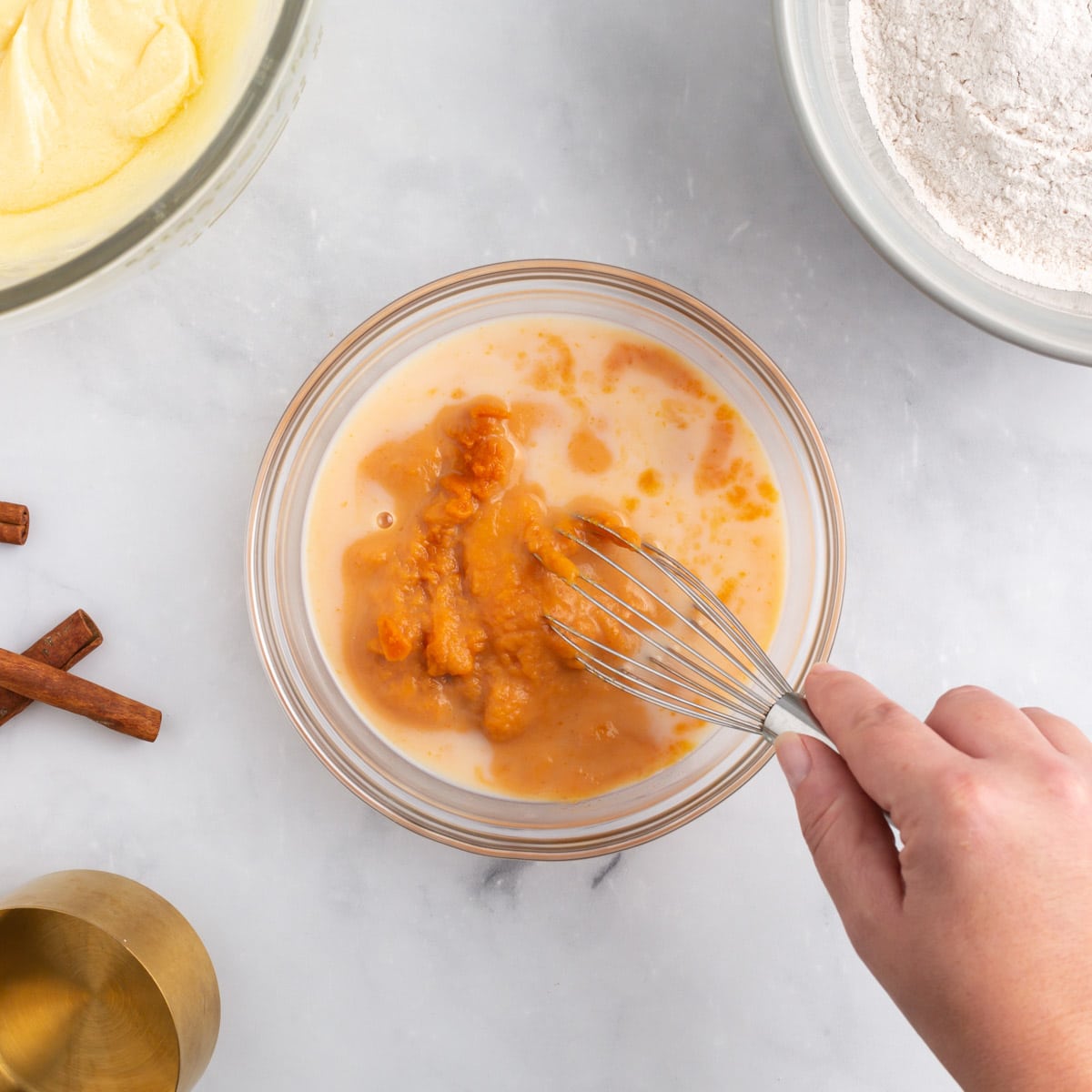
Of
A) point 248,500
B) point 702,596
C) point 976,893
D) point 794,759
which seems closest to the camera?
point 976,893

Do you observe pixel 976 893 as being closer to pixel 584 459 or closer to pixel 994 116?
pixel 584 459

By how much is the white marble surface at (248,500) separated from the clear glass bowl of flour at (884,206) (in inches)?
6.0

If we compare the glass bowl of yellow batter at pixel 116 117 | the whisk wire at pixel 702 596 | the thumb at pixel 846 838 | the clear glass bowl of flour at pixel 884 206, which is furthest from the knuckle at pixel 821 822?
the glass bowl of yellow batter at pixel 116 117

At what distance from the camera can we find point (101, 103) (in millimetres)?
1136

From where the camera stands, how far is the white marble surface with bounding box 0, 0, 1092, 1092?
52.7 inches

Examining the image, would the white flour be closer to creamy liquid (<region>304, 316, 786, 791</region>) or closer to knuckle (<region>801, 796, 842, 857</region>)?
creamy liquid (<region>304, 316, 786, 791</region>)

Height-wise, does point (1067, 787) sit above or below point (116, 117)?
below

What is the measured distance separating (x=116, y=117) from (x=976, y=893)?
1200mm

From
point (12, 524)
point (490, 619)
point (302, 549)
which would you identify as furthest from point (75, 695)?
point (490, 619)

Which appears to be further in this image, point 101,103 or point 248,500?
point 248,500

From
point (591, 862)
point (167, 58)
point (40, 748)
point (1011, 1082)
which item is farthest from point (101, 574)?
point (1011, 1082)

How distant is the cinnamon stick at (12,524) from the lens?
1348 millimetres

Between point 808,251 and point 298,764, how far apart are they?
99 cm

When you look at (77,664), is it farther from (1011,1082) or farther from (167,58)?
(1011,1082)
